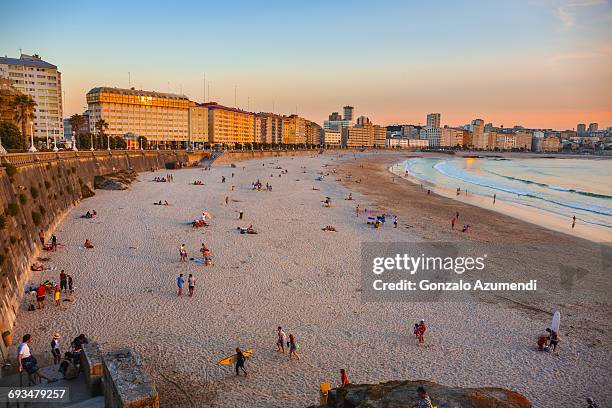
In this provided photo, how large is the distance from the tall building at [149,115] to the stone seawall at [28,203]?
73003mm

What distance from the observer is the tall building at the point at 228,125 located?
438 feet

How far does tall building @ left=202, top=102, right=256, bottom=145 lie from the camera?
13338 centimetres

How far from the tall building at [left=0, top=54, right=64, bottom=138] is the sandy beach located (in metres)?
73.8

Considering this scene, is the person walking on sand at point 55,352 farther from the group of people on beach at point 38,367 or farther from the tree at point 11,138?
the tree at point 11,138

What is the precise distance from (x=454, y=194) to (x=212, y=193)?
1024 inches

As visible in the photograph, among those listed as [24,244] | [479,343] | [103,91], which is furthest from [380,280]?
[103,91]

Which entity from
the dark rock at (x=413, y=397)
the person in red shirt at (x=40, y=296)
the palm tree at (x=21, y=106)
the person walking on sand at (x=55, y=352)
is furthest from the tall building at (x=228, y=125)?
the dark rock at (x=413, y=397)

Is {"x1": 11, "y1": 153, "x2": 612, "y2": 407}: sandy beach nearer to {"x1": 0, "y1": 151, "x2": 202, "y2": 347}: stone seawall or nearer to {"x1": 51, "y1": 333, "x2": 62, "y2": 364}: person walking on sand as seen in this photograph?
{"x1": 51, "y1": 333, "x2": 62, "y2": 364}: person walking on sand

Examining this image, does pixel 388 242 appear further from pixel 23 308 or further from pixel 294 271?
pixel 23 308

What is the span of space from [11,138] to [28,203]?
27973mm

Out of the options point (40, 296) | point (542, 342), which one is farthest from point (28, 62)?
point (542, 342)

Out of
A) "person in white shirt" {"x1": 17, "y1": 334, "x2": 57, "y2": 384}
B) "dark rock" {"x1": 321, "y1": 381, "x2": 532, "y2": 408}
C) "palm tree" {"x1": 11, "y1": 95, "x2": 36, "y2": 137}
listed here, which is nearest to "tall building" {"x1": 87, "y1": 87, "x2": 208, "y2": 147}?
"palm tree" {"x1": 11, "y1": 95, "x2": 36, "y2": 137}

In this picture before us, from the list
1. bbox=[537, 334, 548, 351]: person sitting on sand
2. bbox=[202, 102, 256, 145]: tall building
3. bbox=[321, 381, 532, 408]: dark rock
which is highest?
bbox=[202, 102, 256, 145]: tall building

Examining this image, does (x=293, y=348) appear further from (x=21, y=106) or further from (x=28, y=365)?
(x=21, y=106)
